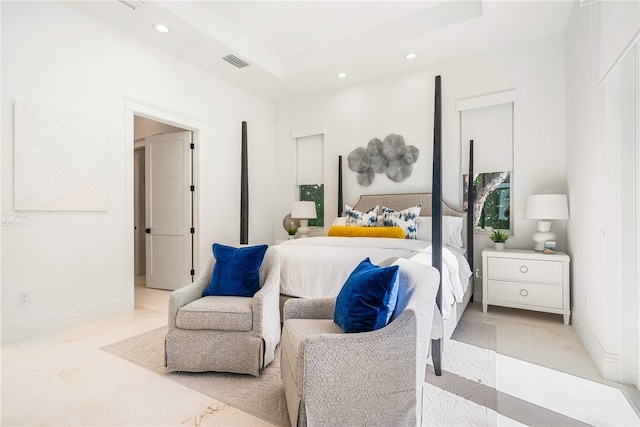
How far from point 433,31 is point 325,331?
131 inches

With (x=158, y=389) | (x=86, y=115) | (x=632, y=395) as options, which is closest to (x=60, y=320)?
(x=158, y=389)

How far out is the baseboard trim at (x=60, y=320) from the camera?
2.63 meters

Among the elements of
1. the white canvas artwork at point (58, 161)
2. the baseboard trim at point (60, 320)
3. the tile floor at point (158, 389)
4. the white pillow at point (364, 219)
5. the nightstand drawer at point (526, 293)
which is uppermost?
the white canvas artwork at point (58, 161)

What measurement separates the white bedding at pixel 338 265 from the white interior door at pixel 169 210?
210 cm

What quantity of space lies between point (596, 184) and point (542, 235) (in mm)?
1080

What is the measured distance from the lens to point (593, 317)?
7.93 feet

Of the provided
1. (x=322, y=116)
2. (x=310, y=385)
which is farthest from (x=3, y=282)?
(x=322, y=116)

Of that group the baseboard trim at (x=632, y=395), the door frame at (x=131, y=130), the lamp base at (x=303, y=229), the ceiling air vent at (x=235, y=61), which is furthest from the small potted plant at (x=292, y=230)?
the baseboard trim at (x=632, y=395)

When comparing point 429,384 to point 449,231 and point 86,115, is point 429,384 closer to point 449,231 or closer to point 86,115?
point 449,231

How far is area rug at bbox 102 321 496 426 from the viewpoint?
1668 millimetres

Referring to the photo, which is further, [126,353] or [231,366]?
[126,353]

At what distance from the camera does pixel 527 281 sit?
3182 mm

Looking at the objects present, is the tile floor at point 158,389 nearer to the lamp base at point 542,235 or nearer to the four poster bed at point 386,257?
the four poster bed at point 386,257

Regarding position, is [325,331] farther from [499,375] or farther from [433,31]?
[433,31]
